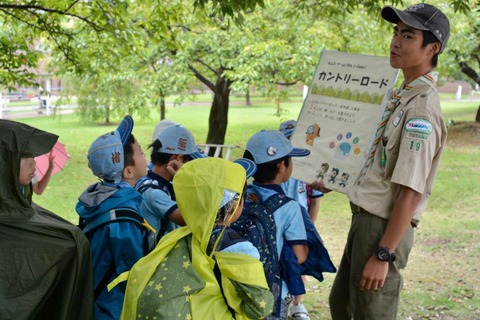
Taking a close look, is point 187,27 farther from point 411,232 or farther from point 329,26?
point 411,232

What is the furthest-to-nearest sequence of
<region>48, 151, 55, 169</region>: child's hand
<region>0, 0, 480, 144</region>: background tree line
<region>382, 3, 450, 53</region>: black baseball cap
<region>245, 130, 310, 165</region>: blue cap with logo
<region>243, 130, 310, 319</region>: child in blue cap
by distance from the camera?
<region>0, 0, 480, 144</region>: background tree line
<region>48, 151, 55, 169</region>: child's hand
<region>245, 130, 310, 165</region>: blue cap with logo
<region>243, 130, 310, 319</region>: child in blue cap
<region>382, 3, 450, 53</region>: black baseball cap

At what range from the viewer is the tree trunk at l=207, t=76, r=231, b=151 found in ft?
43.7

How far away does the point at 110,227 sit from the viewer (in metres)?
2.81

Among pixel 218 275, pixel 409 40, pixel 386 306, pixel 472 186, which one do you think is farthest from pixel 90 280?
pixel 472 186

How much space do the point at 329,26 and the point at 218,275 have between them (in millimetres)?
9918

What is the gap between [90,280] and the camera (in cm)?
264

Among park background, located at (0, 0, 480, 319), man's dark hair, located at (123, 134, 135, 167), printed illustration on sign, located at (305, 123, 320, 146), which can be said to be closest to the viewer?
man's dark hair, located at (123, 134, 135, 167)

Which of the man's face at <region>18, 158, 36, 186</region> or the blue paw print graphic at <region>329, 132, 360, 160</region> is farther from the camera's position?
the blue paw print graphic at <region>329, 132, 360, 160</region>

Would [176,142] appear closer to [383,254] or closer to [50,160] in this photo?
[383,254]

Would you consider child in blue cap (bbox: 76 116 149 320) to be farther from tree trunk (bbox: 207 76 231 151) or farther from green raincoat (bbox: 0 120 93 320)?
tree trunk (bbox: 207 76 231 151)

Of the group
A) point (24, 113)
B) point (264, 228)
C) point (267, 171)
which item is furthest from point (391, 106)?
point (24, 113)

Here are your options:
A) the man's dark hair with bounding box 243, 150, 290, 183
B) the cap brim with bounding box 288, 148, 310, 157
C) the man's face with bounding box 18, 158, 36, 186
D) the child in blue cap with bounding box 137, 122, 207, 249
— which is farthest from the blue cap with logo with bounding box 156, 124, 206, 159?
the man's face with bounding box 18, 158, 36, 186

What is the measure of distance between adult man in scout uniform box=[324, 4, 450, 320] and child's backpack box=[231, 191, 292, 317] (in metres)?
0.37

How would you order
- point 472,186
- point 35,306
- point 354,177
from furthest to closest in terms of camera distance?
point 472,186 → point 354,177 → point 35,306
